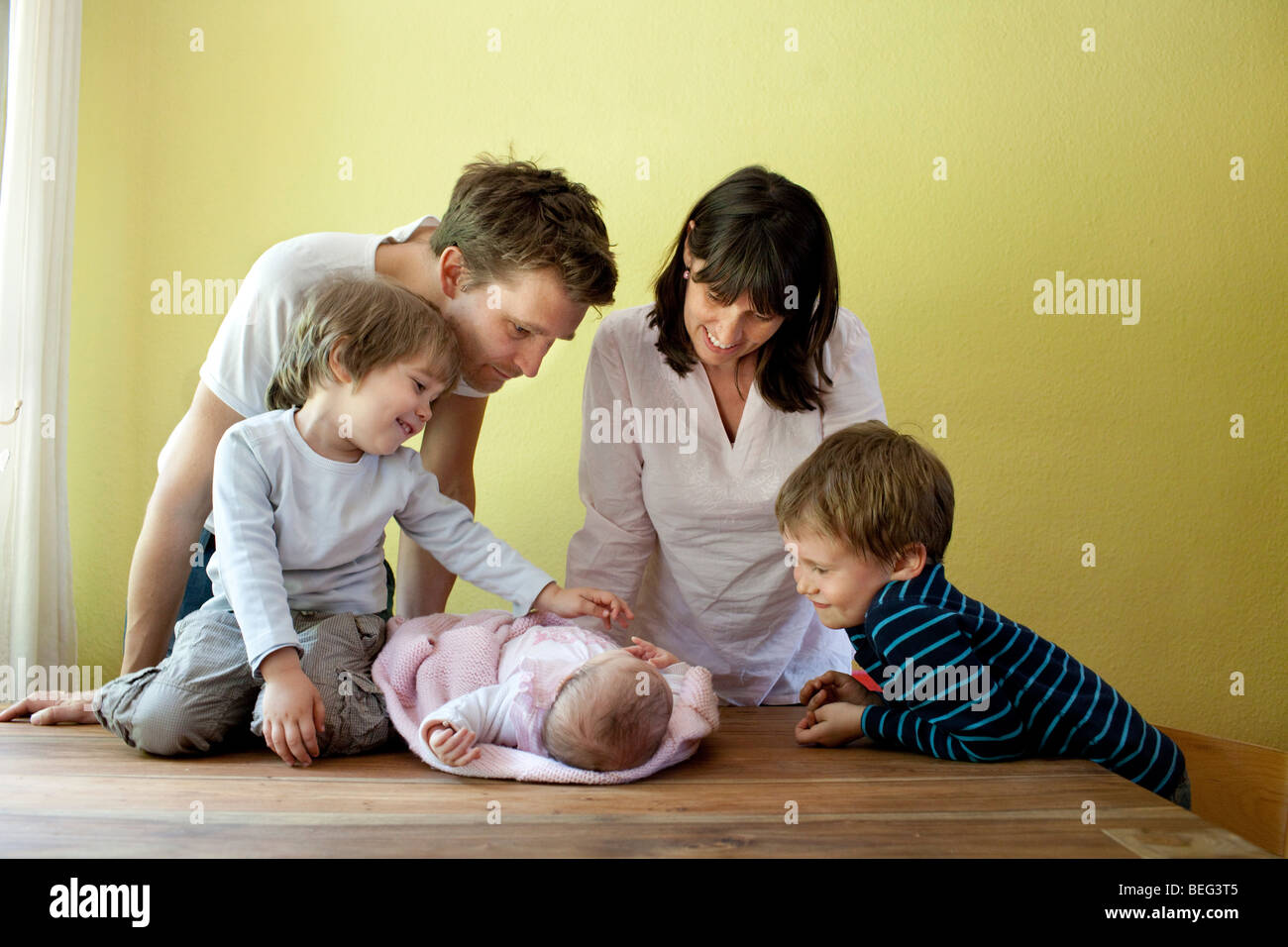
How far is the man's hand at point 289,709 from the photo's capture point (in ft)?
4.39

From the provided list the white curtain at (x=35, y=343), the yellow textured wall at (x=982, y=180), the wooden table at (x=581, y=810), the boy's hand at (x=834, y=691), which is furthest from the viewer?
the yellow textured wall at (x=982, y=180)

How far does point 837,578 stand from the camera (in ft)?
4.96

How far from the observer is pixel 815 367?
6.05ft

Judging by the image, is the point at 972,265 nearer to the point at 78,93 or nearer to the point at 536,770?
the point at 536,770

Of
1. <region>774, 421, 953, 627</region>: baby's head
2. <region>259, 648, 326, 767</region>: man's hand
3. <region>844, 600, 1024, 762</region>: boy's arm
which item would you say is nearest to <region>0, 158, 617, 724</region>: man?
<region>259, 648, 326, 767</region>: man's hand

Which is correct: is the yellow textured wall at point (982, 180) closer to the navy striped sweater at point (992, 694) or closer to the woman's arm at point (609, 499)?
the woman's arm at point (609, 499)

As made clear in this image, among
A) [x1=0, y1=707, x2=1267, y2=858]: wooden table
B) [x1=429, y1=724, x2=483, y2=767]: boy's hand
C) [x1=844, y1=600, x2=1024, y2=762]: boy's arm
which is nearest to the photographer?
[x1=0, y1=707, x2=1267, y2=858]: wooden table

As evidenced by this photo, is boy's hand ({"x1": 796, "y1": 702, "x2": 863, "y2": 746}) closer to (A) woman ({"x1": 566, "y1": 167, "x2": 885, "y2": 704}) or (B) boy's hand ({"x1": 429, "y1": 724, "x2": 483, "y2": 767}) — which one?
(A) woman ({"x1": 566, "y1": 167, "x2": 885, "y2": 704})

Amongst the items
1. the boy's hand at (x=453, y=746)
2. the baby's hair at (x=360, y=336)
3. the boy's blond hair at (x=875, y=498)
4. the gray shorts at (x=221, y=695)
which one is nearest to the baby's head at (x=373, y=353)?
the baby's hair at (x=360, y=336)

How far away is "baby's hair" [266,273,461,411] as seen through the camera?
57.7 inches

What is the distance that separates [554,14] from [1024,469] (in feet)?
5.21

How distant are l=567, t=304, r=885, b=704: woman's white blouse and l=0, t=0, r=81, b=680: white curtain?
48.3 inches

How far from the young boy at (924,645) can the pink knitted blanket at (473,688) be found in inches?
8.5
